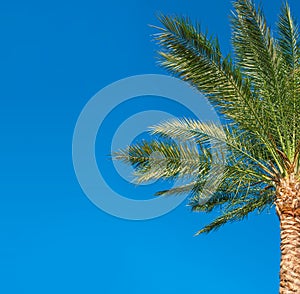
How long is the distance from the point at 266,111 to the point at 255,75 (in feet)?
3.02

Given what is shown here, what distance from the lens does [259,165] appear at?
10.4 metres

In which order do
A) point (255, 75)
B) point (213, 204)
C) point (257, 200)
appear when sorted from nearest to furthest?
point (255, 75), point (257, 200), point (213, 204)

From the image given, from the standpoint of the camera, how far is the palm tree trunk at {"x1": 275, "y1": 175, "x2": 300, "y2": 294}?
909cm

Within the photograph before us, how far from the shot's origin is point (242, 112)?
33.7 feet

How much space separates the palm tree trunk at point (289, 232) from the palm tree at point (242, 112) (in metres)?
0.02

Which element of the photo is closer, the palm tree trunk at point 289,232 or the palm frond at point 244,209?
the palm tree trunk at point 289,232

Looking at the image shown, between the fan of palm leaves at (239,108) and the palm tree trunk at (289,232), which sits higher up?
Answer: the fan of palm leaves at (239,108)

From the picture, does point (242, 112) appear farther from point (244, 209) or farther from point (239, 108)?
point (244, 209)

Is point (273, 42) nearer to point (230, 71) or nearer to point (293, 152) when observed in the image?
point (230, 71)

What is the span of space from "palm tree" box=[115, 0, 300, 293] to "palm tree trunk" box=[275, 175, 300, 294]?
24 millimetres

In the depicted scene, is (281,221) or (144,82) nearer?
(281,221)

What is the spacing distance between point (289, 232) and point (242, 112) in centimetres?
242

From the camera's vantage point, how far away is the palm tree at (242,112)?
1016 centimetres

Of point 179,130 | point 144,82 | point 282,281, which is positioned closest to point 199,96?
point 179,130
